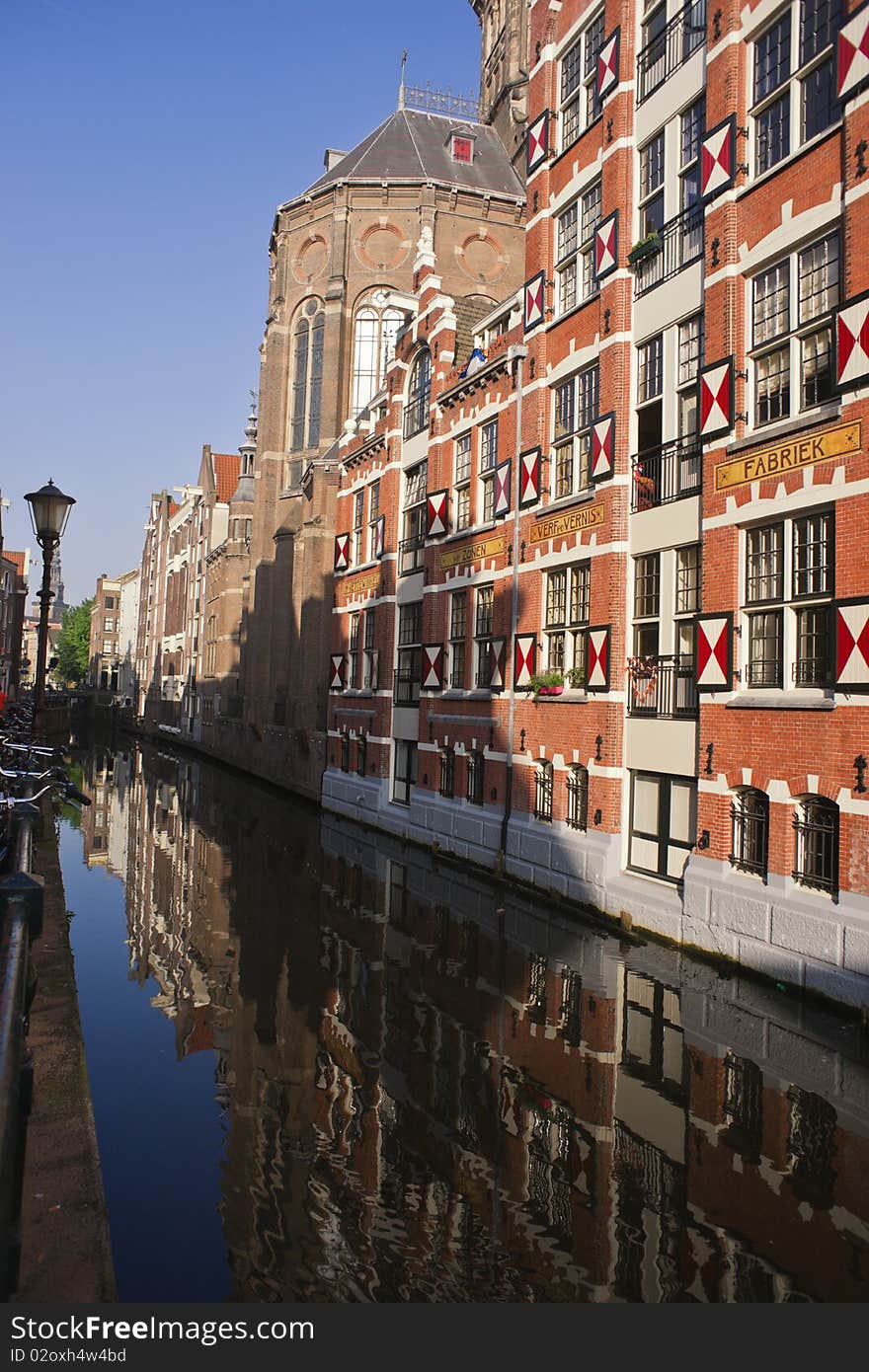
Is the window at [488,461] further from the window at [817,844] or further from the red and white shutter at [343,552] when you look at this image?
the window at [817,844]

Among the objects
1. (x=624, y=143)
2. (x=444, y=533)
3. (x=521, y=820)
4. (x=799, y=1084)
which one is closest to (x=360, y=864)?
(x=521, y=820)

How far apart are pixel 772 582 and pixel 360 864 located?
38.1ft

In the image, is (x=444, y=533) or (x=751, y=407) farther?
(x=444, y=533)

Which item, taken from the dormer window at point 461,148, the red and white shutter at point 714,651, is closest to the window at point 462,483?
the red and white shutter at point 714,651

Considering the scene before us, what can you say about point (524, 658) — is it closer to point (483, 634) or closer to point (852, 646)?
point (483, 634)

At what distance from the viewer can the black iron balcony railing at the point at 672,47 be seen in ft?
48.3

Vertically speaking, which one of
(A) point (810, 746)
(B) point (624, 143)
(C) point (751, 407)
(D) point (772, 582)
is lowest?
(A) point (810, 746)

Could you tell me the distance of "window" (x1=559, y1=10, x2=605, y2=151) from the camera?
17.6m

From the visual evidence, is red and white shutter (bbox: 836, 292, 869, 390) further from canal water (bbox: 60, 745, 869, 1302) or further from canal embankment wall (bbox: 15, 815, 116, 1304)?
canal embankment wall (bbox: 15, 815, 116, 1304)

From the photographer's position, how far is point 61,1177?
5074mm

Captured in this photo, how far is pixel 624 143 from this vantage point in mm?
16219

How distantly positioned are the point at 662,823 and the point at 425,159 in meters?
39.6

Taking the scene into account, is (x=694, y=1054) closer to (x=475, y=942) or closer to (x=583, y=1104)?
(x=583, y=1104)

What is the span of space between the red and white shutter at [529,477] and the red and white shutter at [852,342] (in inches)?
316
